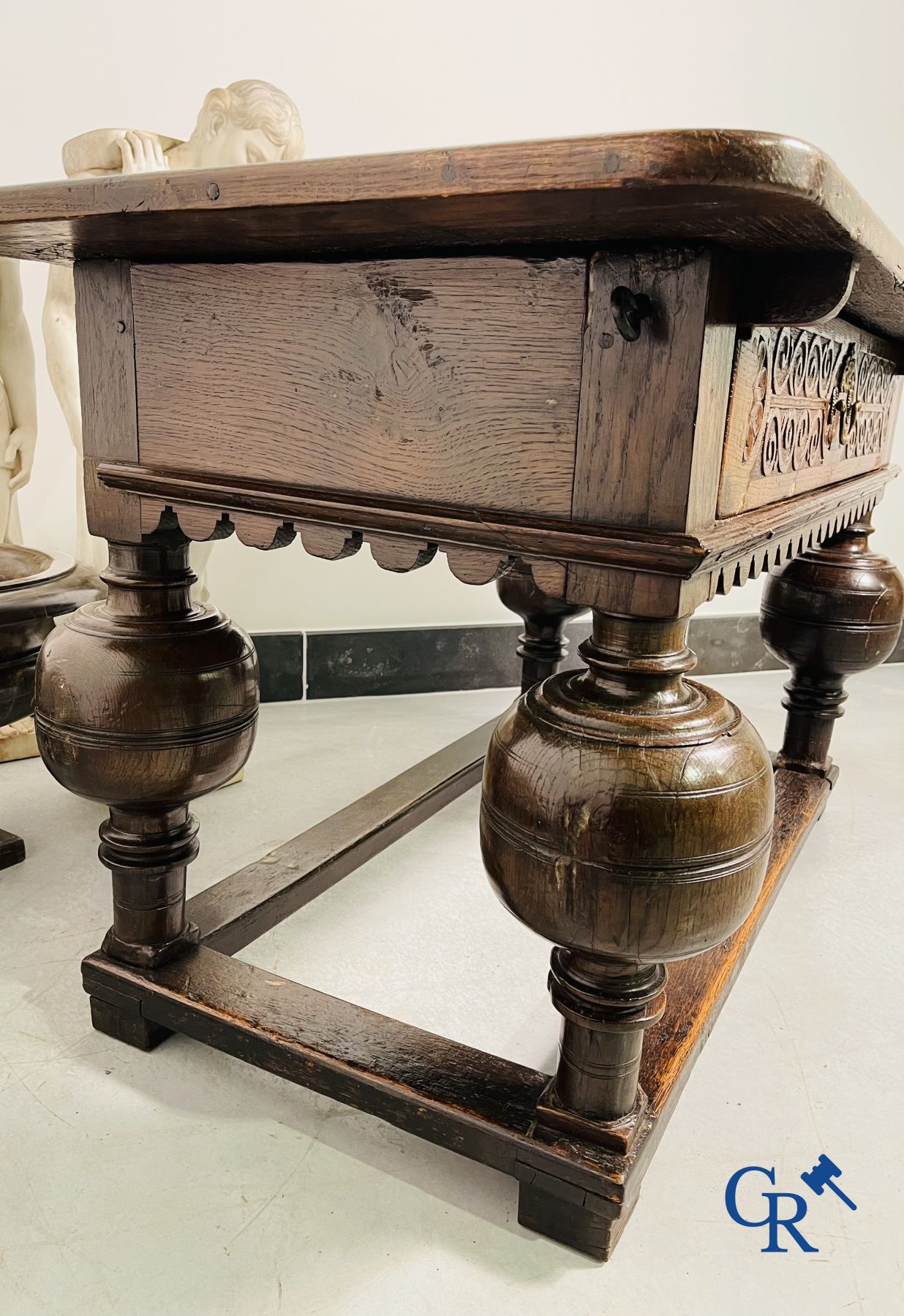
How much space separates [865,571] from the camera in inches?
64.8

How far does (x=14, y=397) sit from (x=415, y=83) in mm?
1204

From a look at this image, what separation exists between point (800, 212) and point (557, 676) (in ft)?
1.32

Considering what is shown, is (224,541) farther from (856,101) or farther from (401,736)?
(856,101)

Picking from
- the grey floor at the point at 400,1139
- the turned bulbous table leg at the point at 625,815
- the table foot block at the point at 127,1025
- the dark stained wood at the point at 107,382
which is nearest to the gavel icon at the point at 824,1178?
the grey floor at the point at 400,1139

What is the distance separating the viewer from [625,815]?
728mm

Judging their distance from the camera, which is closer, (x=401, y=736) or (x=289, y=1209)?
(x=289, y=1209)

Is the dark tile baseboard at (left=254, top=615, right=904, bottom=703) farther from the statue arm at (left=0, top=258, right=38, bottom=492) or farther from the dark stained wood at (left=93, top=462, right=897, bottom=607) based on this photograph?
the dark stained wood at (left=93, top=462, right=897, bottom=607)

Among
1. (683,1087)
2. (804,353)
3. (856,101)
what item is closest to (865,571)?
(804,353)

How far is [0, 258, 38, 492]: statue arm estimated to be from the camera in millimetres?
1891

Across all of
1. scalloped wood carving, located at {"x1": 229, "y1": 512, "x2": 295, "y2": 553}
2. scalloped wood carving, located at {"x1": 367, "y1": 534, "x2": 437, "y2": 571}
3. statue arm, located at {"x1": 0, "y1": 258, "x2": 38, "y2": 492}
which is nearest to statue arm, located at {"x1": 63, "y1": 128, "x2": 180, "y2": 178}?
statue arm, located at {"x1": 0, "y1": 258, "x2": 38, "y2": 492}

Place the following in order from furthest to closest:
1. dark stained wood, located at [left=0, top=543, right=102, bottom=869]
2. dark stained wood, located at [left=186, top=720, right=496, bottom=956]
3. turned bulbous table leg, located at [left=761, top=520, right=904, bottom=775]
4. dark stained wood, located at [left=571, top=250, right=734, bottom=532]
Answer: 1. turned bulbous table leg, located at [left=761, top=520, right=904, bottom=775]
2. dark stained wood, located at [left=0, top=543, right=102, bottom=869]
3. dark stained wood, located at [left=186, top=720, right=496, bottom=956]
4. dark stained wood, located at [left=571, top=250, right=734, bottom=532]

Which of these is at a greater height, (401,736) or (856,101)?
(856,101)

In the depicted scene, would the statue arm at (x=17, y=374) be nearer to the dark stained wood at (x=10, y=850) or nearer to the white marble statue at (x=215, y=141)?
the white marble statue at (x=215, y=141)

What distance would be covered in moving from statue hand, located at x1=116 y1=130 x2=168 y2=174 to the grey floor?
1.12 m
